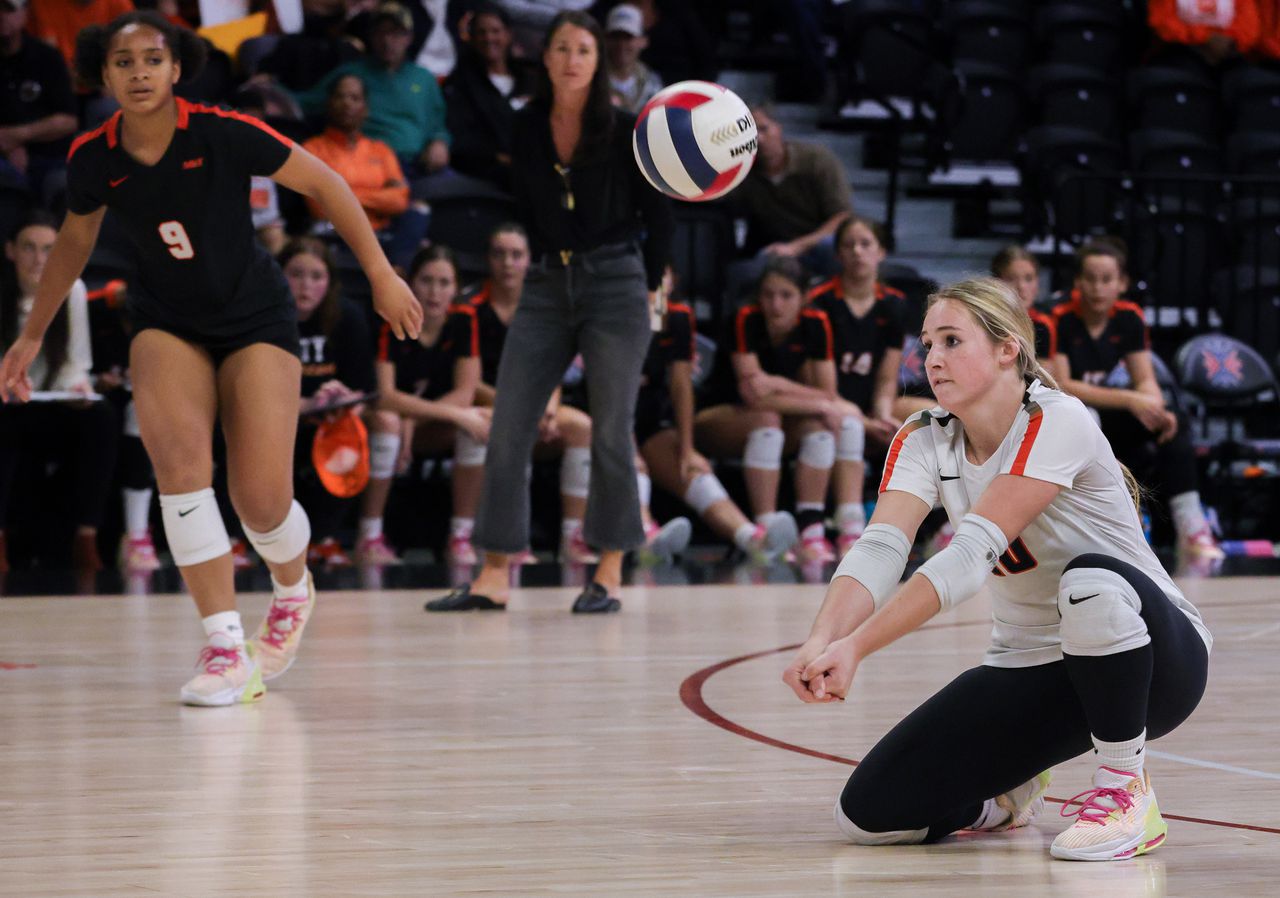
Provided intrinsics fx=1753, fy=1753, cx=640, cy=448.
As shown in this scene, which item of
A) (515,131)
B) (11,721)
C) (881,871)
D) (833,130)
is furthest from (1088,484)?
(833,130)

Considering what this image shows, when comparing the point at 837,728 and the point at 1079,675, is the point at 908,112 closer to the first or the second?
the point at 837,728

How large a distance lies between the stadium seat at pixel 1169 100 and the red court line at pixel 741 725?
23.6 ft

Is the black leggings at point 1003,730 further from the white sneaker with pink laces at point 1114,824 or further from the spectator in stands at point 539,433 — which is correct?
the spectator in stands at point 539,433

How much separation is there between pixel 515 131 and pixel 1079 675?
148 inches

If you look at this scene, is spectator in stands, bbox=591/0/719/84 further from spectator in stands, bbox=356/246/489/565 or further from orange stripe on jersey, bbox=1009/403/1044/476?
orange stripe on jersey, bbox=1009/403/1044/476

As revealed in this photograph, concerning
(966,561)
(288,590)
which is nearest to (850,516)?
(288,590)

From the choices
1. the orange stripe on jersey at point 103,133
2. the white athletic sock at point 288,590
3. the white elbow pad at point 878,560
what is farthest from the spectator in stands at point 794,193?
the white elbow pad at point 878,560

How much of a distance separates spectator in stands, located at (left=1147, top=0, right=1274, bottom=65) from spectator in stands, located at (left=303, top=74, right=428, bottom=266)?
17.9 feet

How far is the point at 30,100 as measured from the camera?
8461 millimetres

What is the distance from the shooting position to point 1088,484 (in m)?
2.82

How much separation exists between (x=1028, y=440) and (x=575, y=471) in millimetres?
5424

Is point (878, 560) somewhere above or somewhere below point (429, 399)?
above

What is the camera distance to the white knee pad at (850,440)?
832 cm

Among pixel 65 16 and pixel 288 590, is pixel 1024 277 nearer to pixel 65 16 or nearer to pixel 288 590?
pixel 288 590
